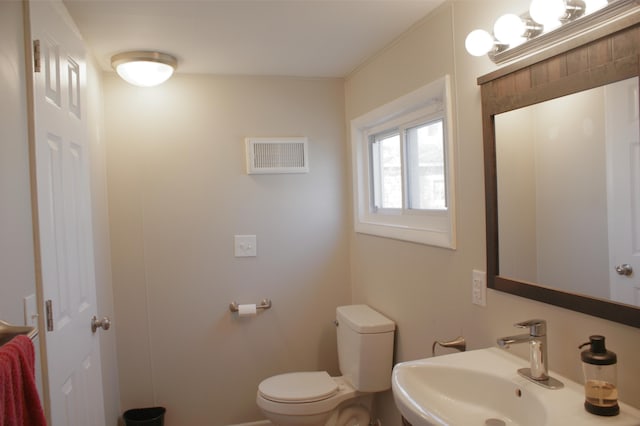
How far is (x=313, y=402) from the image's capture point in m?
2.35

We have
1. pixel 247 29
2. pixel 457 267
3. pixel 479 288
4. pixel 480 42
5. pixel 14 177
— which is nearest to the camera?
pixel 14 177

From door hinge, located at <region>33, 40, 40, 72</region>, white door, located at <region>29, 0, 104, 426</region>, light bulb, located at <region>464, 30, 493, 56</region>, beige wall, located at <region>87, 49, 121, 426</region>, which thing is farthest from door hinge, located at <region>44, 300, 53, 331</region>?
light bulb, located at <region>464, 30, 493, 56</region>

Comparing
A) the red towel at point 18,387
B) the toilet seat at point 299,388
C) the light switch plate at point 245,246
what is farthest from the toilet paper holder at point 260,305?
the red towel at point 18,387

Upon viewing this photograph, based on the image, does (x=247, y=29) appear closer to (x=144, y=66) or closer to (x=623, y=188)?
(x=144, y=66)

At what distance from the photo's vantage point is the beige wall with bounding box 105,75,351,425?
272cm

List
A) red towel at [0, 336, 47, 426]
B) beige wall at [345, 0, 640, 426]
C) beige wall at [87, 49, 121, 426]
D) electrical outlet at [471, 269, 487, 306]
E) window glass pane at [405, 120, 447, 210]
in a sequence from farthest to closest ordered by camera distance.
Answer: beige wall at [87, 49, 121, 426] → window glass pane at [405, 120, 447, 210] → electrical outlet at [471, 269, 487, 306] → beige wall at [345, 0, 640, 426] → red towel at [0, 336, 47, 426]

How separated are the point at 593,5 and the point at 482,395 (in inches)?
43.9

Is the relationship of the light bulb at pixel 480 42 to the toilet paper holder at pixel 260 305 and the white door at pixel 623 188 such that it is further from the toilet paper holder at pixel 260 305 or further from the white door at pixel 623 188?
the toilet paper holder at pixel 260 305

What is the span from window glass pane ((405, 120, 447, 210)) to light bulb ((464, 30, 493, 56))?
21.9 inches

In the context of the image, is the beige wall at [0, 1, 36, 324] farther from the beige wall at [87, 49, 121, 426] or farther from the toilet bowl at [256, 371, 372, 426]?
the toilet bowl at [256, 371, 372, 426]

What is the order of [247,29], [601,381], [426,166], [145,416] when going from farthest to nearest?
[145,416], [426,166], [247,29], [601,381]

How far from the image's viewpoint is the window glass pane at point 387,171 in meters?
2.57

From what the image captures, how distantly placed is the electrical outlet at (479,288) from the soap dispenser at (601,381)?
0.56 m

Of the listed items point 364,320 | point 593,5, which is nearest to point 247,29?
point 593,5
